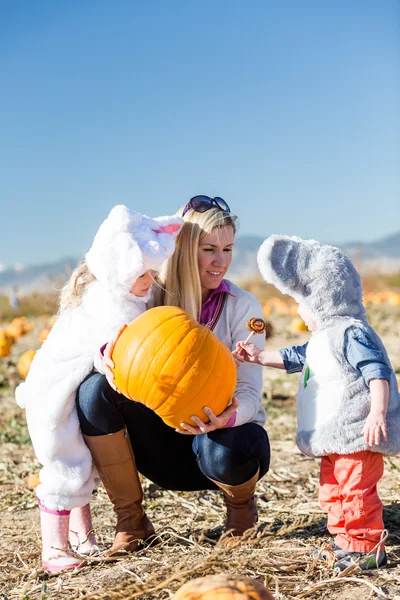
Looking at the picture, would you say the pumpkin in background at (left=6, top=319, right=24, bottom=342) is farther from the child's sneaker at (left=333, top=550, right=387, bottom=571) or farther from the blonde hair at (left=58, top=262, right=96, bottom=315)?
the child's sneaker at (left=333, top=550, right=387, bottom=571)

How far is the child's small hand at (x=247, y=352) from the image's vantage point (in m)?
3.29

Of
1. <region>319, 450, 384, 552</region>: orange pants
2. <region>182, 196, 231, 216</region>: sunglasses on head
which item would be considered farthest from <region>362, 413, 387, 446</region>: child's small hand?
<region>182, 196, 231, 216</region>: sunglasses on head

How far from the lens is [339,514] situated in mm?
2977

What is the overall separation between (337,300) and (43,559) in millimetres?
1771

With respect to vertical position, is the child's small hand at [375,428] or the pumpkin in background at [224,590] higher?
the child's small hand at [375,428]

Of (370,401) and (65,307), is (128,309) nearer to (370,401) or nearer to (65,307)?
(65,307)

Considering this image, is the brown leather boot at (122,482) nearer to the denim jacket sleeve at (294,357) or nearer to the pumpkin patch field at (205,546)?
the pumpkin patch field at (205,546)

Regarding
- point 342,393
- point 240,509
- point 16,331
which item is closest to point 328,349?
point 342,393

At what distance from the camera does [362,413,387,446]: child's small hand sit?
2.79m

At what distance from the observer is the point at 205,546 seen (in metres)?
3.28

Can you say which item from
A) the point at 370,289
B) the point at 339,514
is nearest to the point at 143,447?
the point at 339,514

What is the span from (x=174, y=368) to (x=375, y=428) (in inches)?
33.5

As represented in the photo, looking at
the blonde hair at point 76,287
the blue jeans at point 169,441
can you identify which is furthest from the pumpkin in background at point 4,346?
the blue jeans at point 169,441

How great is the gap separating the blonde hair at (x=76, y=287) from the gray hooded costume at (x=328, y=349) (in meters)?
0.88
